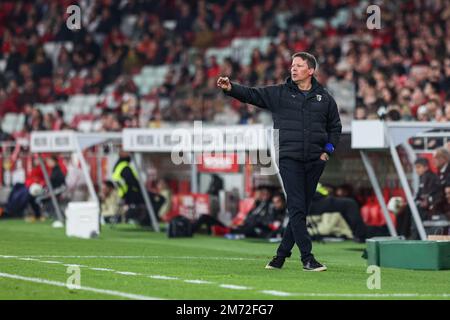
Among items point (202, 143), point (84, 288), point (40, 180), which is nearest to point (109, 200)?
point (40, 180)

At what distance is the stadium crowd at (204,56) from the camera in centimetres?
2464

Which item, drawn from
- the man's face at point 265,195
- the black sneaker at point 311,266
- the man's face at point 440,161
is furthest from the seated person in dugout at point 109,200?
the black sneaker at point 311,266

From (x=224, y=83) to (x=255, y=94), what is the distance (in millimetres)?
547

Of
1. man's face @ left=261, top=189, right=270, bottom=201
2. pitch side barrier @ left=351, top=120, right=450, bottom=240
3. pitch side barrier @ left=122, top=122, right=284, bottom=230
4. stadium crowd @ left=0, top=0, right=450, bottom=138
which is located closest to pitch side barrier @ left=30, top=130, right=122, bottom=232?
pitch side barrier @ left=122, top=122, right=284, bottom=230

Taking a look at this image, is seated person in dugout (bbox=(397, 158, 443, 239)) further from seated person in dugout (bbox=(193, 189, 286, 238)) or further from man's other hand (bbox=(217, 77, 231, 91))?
man's other hand (bbox=(217, 77, 231, 91))

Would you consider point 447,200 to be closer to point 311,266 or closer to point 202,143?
point 202,143

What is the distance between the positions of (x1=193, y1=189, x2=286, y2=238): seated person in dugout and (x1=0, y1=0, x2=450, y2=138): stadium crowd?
1.98 meters

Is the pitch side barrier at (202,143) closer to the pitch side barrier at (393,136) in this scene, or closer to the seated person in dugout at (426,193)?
the pitch side barrier at (393,136)

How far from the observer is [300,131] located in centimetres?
1295

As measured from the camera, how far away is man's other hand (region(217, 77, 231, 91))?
40.7ft

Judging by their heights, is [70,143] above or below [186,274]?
above
